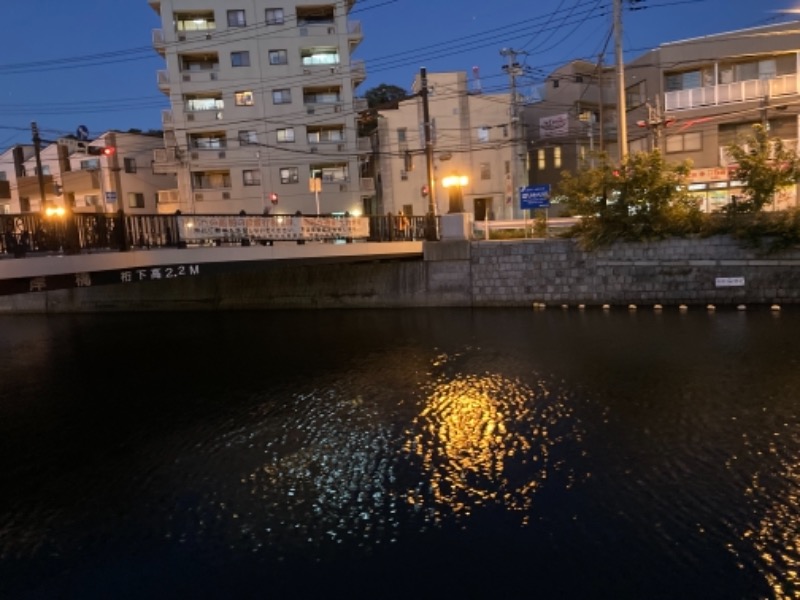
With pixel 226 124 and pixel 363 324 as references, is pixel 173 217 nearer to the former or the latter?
pixel 363 324

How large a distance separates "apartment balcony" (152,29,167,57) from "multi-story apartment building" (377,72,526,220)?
591 inches

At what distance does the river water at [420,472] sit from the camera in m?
6.48

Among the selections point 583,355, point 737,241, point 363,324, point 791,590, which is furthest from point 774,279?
point 791,590

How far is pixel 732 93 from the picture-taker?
2991cm

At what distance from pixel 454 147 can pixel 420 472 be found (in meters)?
35.0

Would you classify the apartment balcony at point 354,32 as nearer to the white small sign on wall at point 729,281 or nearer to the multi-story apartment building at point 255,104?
the multi-story apartment building at point 255,104

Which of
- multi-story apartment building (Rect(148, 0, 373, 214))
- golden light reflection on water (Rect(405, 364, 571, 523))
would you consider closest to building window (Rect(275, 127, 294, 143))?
multi-story apartment building (Rect(148, 0, 373, 214))

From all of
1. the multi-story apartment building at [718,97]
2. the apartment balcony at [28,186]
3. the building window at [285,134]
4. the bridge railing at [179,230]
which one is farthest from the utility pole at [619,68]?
the apartment balcony at [28,186]

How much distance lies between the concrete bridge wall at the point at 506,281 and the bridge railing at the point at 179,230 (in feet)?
4.11

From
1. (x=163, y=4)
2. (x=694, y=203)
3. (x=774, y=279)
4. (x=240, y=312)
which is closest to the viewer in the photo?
(x=774, y=279)

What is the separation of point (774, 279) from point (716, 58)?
15.4 metres

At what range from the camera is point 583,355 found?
16078 millimetres

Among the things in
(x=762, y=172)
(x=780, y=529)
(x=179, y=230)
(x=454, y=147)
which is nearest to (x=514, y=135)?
(x=454, y=147)

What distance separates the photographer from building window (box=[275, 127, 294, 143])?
1550 inches
